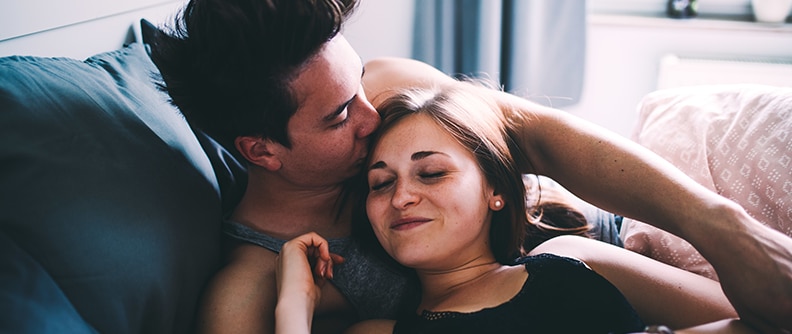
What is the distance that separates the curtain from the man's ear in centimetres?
138

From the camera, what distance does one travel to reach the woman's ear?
1.29 meters

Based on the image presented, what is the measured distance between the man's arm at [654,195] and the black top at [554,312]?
0.52ft

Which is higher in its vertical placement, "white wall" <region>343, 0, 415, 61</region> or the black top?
"white wall" <region>343, 0, 415, 61</region>

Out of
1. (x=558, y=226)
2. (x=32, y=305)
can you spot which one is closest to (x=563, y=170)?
(x=558, y=226)

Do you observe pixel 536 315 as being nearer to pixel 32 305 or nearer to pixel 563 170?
pixel 563 170

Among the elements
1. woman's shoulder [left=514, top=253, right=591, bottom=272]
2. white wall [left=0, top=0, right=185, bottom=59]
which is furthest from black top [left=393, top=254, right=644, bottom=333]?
white wall [left=0, top=0, right=185, bottom=59]

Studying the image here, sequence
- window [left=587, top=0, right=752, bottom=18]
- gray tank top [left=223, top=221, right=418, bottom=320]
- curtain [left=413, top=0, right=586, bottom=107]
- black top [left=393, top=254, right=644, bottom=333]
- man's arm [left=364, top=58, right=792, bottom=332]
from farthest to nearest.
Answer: window [left=587, top=0, right=752, bottom=18]
curtain [left=413, top=0, right=586, bottom=107]
gray tank top [left=223, top=221, right=418, bottom=320]
black top [left=393, top=254, right=644, bottom=333]
man's arm [left=364, top=58, right=792, bottom=332]

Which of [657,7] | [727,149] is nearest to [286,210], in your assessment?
[727,149]

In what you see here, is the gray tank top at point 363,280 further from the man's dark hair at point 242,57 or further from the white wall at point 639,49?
the white wall at point 639,49

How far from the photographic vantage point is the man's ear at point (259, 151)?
1.28 metres

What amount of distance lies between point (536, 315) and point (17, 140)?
85cm

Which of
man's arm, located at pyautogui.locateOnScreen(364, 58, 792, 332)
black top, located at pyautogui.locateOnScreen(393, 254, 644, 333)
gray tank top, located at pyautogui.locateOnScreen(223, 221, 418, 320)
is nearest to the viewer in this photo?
man's arm, located at pyautogui.locateOnScreen(364, 58, 792, 332)

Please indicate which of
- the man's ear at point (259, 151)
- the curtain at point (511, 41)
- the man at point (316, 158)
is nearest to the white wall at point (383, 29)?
the curtain at point (511, 41)

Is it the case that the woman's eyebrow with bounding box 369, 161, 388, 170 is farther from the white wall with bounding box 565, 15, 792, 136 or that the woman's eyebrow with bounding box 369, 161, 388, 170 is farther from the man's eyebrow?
the white wall with bounding box 565, 15, 792, 136
